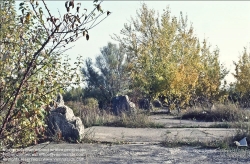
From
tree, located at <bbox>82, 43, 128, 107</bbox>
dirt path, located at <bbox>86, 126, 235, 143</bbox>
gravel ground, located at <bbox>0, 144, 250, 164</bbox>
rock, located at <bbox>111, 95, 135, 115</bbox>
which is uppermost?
tree, located at <bbox>82, 43, 128, 107</bbox>

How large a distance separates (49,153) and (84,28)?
572 cm

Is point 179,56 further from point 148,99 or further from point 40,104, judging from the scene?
point 40,104

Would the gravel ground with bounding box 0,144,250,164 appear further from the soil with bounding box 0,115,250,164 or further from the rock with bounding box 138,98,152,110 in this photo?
the rock with bounding box 138,98,152,110

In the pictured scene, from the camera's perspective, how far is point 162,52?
26828mm

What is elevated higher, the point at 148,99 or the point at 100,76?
the point at 100,76

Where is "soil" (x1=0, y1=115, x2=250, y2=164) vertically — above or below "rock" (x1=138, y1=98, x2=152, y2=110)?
below

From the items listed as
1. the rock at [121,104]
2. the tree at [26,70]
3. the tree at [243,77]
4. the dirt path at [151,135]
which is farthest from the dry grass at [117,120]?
the tree at [243,77]

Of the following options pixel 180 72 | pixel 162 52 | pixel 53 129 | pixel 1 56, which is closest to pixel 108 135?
pixel 53 129

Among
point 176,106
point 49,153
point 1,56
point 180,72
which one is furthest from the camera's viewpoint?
point 176,106

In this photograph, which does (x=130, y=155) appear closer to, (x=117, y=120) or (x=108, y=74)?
(x=117, y=120)

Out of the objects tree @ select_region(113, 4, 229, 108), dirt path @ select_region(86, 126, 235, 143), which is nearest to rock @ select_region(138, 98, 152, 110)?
tree @ select_region(113, 4, 229, 108)

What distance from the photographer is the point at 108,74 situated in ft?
Result: 137

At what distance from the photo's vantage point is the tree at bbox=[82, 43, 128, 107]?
39.2 m

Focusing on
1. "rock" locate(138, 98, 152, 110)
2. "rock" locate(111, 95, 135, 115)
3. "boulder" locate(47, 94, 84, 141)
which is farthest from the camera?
"rock" locate(138, 98, 152, 110)
